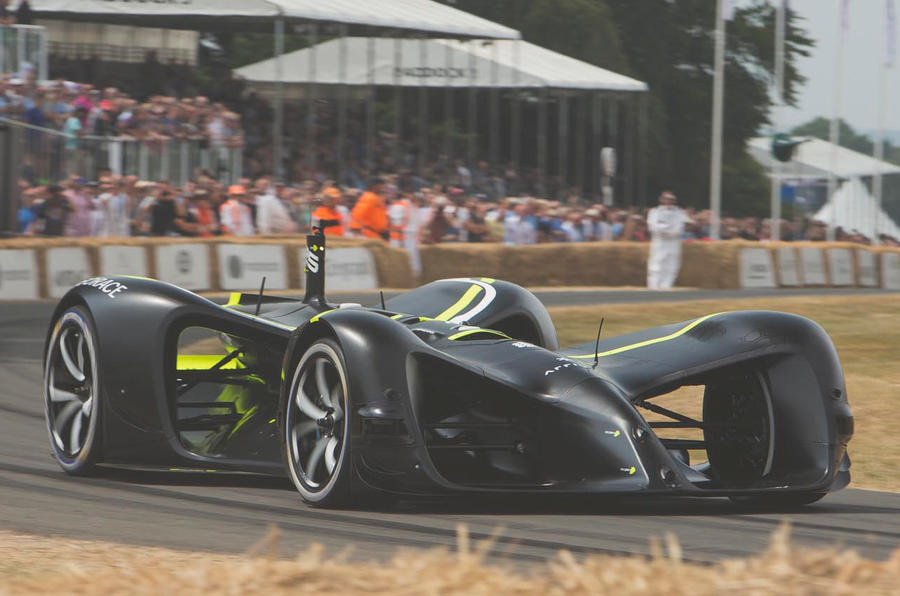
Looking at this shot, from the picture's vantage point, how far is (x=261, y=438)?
22.2ft

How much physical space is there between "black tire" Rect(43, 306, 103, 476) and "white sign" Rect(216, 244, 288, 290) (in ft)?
44.4

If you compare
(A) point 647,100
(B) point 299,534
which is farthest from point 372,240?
(A) point 647,100

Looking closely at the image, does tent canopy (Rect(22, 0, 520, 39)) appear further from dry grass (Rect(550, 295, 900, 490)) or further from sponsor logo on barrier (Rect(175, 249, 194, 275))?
dry grass (Rect(550, 295, 900, 490))

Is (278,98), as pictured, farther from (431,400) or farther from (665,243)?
(431,400)

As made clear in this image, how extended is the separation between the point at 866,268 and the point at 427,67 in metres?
11.9

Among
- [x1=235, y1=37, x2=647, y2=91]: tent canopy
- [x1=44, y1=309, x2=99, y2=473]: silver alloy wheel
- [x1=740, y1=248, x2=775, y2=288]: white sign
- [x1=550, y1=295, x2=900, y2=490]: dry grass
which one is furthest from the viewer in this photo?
[x1=235, y1=37, x2=647, y2=91]: tent canopy

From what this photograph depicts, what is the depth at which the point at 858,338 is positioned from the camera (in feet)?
54.5

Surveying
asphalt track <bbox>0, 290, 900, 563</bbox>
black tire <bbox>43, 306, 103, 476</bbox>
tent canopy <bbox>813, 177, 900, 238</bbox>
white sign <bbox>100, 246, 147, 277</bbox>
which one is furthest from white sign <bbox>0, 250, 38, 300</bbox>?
tent canopy <bbox>813, 177, 900, 238</bbox>

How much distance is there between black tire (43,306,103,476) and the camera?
6.87 m

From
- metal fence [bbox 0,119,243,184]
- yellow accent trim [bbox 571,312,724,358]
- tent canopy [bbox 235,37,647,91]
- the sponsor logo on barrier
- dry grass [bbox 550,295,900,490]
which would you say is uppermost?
tent canopy [bbox 235,37,647,91]

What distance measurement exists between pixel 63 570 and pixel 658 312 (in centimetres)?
1538


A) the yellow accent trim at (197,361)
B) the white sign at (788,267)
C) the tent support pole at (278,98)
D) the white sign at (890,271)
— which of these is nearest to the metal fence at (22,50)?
the tent support pole at (278,98)

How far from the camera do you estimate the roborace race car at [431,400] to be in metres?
5.79

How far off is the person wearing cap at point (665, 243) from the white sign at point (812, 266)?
18.6 feet
